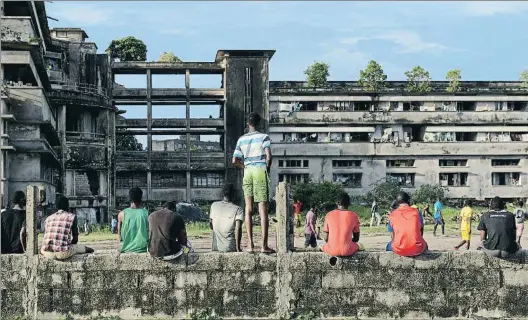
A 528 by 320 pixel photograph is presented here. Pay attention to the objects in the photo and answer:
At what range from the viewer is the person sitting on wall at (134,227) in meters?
14.0

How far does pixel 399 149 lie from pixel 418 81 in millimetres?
7643

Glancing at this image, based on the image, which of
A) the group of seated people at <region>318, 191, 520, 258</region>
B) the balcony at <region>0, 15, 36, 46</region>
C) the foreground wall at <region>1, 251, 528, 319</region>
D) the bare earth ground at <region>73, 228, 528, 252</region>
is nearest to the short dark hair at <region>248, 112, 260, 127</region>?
the group of seated people at <region>318, 191, 520, 258</region>

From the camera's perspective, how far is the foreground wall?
13938 mm

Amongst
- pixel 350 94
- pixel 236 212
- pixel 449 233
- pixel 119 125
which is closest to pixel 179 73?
pixel 119 125

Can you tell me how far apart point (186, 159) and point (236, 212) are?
182 feet

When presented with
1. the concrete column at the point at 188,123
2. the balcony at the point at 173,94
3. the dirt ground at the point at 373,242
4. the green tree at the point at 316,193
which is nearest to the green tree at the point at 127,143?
the balcony at the point at 173,94

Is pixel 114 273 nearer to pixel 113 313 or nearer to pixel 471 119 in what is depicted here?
pixel 113 313

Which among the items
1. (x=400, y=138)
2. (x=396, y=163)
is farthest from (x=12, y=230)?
(x=400, y=138)

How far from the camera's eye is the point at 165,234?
13.7 m

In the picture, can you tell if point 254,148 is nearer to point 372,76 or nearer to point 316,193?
point 316,193

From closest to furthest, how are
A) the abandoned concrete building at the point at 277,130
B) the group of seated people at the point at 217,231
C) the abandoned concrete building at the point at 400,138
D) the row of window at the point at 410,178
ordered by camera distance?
the group of seated people at the point at 217,231
the abandoned concrete building at the point at 277,130
the abandoned concrete building at the point at 400,138
the row of window at the point at 410,178

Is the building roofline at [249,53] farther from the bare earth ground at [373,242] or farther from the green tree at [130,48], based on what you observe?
the bare earth ground at [373,242]

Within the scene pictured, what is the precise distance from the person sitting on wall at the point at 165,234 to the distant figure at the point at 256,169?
4.29 feet

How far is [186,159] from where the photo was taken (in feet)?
227
